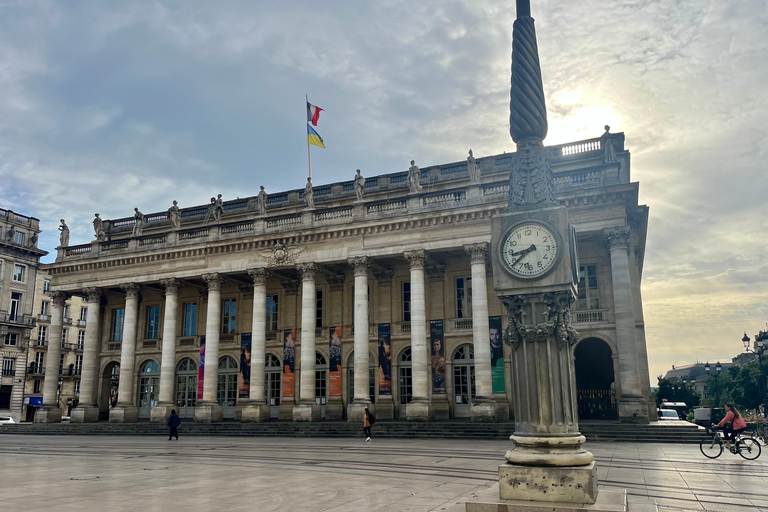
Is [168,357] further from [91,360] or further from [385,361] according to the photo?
[385,361]

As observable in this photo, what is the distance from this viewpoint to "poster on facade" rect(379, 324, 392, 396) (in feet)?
110

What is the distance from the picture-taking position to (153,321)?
42.7m

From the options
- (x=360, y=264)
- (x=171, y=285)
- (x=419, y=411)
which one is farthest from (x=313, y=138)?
(x=419, y=411)

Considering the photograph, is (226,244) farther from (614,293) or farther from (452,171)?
(614,293)

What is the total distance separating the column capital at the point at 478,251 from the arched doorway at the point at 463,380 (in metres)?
5.70

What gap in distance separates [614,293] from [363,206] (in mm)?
13706

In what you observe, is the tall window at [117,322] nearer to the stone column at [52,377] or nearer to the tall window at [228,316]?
the stone column at [52,377]

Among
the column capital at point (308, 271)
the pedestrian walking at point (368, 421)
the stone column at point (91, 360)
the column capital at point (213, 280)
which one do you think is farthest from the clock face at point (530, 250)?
the stone column at point (91, 360)

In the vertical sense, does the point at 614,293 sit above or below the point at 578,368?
above

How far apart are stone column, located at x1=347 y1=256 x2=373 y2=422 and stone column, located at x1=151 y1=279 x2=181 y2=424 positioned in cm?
Answer: 1202

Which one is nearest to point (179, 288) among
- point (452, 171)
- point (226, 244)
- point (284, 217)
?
point (226, 244)

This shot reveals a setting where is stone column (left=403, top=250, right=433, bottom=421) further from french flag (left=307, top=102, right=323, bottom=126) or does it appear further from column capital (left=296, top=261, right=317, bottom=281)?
french flag (left=307, top=102, right=323, bottom=126)

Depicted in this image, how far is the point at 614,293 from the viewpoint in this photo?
2830 cm

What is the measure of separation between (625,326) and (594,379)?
8.32 m
